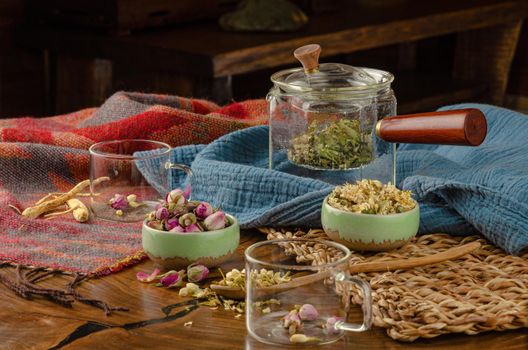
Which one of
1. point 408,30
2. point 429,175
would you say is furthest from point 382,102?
point 408,30

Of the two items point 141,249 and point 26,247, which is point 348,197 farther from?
point 26,247

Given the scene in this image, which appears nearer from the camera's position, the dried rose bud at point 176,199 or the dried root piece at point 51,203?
the dried rose bud at point 176,199

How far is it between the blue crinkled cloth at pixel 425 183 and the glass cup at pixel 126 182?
68 millimetres

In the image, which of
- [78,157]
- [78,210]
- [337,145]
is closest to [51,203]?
[78,210]

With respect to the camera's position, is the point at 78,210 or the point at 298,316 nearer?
the point at 298,316

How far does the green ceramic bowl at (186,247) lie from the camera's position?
44.8 inches

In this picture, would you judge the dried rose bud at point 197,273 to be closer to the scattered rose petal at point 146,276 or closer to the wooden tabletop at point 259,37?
the scattered rose petal at point 146,276

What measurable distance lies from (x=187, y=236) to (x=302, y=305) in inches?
8.5

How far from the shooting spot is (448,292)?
3.51ft

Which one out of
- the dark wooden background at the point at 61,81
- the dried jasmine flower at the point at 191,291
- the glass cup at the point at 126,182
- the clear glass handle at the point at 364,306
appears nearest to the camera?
the clear glass handle at the point at 364,306

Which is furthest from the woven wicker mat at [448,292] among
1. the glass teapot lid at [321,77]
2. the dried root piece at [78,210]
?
the dried root piece at [78,210]

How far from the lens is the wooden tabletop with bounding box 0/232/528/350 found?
3.22ft

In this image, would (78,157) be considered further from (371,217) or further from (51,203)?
(371,217)

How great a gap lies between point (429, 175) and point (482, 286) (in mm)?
319
